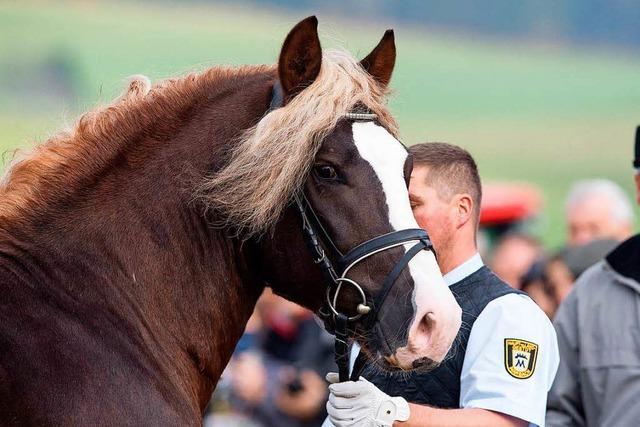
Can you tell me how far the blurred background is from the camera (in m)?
14.5

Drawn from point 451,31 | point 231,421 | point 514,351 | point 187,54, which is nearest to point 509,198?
point 451,31

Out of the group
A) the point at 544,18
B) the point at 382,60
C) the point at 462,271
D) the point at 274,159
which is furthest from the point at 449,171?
the point at 544,18

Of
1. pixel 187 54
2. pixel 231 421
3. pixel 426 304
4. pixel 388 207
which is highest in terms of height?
pixel 388 207

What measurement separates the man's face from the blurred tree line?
1337cm

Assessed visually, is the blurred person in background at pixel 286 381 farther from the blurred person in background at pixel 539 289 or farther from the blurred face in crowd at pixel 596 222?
the blurred face in crowd at pixel 596 222

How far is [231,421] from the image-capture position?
7.91 m

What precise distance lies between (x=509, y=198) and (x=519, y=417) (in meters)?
11.2

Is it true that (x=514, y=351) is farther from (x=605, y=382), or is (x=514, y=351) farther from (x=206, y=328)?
(x=605, y=382)

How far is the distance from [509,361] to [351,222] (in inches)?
32.6

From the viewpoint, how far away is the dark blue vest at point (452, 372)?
13.1ft

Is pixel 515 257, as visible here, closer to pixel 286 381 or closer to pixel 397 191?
pixel 286 381

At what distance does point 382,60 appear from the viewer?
397cm

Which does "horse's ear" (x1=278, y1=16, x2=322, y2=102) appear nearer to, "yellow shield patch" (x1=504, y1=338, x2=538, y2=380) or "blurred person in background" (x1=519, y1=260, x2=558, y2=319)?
"yellow shield patch" (x1=504, y1=338, x2=538, y2=380)

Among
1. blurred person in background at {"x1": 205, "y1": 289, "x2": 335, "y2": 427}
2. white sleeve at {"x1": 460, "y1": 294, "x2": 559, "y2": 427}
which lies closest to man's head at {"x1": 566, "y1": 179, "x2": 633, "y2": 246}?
blurred person in background at {"x1": 205, "y1": 289, "x2": 335, "y2": 427}
